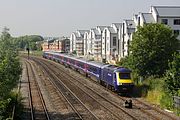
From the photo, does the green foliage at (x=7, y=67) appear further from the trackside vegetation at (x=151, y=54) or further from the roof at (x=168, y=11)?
the roof at (x=168, y=11)

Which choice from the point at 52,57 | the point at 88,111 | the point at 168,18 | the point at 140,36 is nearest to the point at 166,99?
the point at 88,111

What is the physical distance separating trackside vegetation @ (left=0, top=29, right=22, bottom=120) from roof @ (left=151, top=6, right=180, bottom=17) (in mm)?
46769

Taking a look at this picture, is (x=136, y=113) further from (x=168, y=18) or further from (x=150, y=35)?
(x=168, y=18)

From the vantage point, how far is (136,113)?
2797 centimetres

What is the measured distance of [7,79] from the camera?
76.9 ft

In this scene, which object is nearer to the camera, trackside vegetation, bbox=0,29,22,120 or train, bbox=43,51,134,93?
trackside vegetation, bbox=0,29,22,120

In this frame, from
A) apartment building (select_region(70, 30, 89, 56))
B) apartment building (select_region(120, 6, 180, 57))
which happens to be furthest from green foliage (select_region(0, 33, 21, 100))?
apartment building (select_region(70, 30, 89, 56))

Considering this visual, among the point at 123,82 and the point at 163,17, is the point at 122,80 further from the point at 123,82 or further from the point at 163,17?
the point at 163,17

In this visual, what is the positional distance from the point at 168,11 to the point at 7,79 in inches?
2286

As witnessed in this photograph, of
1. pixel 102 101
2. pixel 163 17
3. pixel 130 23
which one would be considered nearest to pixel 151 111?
pixel 102 101

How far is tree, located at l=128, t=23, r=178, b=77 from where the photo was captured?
134ft

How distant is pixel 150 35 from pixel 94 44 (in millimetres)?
82417

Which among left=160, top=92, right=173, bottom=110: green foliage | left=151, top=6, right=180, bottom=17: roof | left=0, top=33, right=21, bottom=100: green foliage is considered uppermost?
left=151, top=6, right=180, bottom=17: roof

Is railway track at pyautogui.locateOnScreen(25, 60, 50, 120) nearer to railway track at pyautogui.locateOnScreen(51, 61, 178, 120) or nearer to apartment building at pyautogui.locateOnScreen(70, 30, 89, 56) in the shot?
railway track at pyautogui.locateOnScreen(51, 61, 178, 120)
